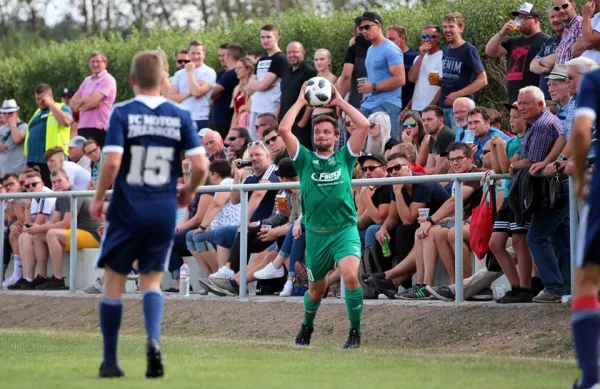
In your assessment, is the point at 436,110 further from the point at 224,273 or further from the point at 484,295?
the point at 224,273

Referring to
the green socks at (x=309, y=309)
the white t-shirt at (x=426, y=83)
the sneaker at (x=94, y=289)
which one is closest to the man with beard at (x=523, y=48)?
the white t-shirt at (x=426, y=83)

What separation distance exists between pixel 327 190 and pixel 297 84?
601 cm

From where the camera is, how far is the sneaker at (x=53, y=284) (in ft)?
57.6

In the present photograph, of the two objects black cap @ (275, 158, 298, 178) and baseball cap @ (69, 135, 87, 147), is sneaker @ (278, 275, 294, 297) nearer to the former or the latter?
black cap @ (275, 158, 298, 178)

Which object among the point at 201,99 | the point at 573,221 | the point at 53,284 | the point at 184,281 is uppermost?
the point at 201,99

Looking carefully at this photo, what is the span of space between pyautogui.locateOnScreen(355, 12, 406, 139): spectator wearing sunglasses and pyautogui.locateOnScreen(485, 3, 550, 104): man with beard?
1.61 metres

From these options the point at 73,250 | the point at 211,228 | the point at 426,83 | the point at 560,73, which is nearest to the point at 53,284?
the point at 73,250

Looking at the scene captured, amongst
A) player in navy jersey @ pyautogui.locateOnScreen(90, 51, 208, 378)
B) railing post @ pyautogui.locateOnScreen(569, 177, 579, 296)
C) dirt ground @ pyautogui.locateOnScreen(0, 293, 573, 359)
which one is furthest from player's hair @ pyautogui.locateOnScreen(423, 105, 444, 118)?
player in navy jersey @ pyautogui.locateOnScreen(90, 51, 208, 378)

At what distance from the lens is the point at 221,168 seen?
53.2ft

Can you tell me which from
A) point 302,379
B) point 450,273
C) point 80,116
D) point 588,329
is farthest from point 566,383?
point 80,116

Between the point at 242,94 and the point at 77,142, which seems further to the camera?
the point at 77,142

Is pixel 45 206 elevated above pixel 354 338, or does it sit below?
above

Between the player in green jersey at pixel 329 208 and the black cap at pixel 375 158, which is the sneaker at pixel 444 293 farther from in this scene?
the black cap at pixel 375 158

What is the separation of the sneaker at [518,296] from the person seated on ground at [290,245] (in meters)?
3.04
